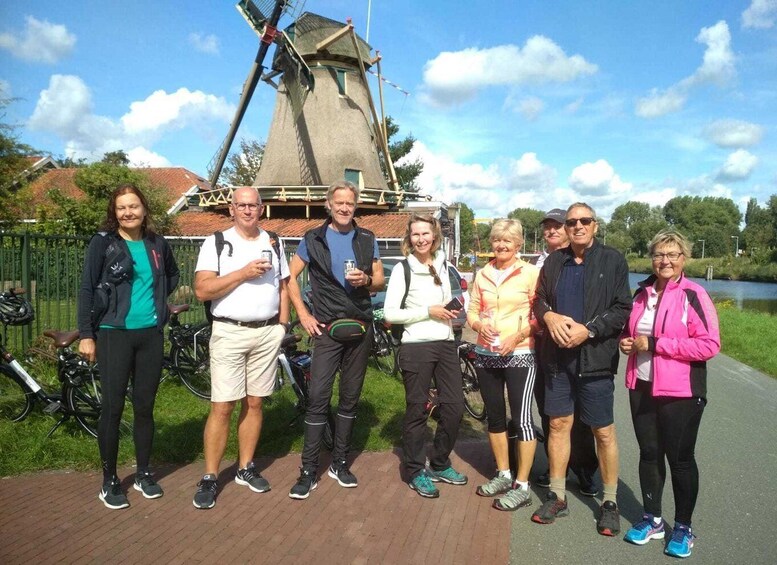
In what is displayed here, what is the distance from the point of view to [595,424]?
144 inches

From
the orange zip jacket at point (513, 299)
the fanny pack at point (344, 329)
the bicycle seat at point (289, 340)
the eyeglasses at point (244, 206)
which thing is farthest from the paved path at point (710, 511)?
the eyeglasses at point (244, 206)

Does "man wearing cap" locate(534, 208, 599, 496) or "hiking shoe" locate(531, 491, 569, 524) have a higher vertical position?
"man wearing cap" locate(534, 208, 599, 496)

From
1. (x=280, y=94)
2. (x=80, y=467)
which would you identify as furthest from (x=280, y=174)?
(x=80, y=467)

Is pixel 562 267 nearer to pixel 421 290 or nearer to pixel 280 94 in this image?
pixel 421 290

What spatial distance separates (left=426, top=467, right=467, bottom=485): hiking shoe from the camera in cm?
432

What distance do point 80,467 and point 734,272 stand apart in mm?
75336

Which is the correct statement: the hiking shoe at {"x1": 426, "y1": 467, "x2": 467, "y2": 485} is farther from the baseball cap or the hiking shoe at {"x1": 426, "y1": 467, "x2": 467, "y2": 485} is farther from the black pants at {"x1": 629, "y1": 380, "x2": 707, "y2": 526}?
the baseball cap

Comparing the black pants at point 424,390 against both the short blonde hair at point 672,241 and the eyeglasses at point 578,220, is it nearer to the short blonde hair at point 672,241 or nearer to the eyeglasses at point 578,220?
the eyeglasses at point 578,220

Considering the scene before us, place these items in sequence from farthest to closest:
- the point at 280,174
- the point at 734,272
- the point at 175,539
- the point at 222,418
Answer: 1. the point at 734,272
2. the point at 280,174
3. the point at 222,418
4. the point at 175,539

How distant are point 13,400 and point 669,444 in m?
5.25

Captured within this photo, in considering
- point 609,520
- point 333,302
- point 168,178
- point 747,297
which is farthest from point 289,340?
point 747,297

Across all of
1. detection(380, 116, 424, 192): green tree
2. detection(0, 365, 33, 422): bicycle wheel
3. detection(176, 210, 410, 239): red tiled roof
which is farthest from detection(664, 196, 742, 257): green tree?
detection(0, 365, 33, 422): bicycle wheel

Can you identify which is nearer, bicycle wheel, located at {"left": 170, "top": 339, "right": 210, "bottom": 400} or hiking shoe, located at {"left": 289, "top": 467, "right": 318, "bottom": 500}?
hiking shoe, located at {"left": 289, "top": 467, "right": 318, "bottom": 500}

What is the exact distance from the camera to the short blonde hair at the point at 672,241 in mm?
3457
